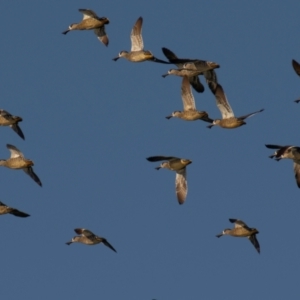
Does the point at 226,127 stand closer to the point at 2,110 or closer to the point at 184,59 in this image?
the point at 184,59

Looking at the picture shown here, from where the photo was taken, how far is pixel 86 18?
4225cm

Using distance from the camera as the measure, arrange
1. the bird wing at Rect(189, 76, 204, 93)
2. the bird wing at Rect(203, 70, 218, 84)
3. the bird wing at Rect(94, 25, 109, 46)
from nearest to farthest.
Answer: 1. the bird wing at Rect(203, 70, 218, 84)
2. the bird wing at Rect(189, 76, 204, 93)
3. the bird wing at Rect(94, 25, 109, 46)

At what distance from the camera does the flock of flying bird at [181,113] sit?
41.2m

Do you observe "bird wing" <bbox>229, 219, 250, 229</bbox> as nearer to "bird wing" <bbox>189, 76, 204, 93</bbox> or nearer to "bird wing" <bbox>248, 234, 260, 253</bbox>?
"bird wing" <bbox>248, 234, 260, 253</bbox>

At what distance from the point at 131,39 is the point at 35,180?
453cm

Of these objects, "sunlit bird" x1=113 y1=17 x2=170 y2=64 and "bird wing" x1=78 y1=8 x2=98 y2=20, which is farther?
"sunlit bird" x1=113 y1=17 x2=170 y2=64

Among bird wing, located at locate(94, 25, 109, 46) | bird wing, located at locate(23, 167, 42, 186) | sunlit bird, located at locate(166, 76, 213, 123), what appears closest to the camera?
bird wing, located at locate(23, 167, 42, 186)

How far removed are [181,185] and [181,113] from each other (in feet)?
6.43

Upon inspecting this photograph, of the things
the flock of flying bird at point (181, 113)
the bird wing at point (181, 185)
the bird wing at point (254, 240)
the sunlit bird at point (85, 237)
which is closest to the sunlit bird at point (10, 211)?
the flock of flying bird at point (181, 113)

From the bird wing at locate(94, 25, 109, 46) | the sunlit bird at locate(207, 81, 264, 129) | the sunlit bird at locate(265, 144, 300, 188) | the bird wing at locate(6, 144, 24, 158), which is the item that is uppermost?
the bird wing at locate(94, 25, 109, 46)

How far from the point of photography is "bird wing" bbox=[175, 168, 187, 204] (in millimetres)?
42594

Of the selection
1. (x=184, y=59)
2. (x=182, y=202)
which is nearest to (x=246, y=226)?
(x=182, y=202)

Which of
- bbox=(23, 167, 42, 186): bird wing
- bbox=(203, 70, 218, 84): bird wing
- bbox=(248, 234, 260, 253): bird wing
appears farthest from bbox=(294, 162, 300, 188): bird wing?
bbox=(23, 167, 42, 186): bird wing

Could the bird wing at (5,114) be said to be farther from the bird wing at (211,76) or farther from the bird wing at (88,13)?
the bird wing at (211,76)
